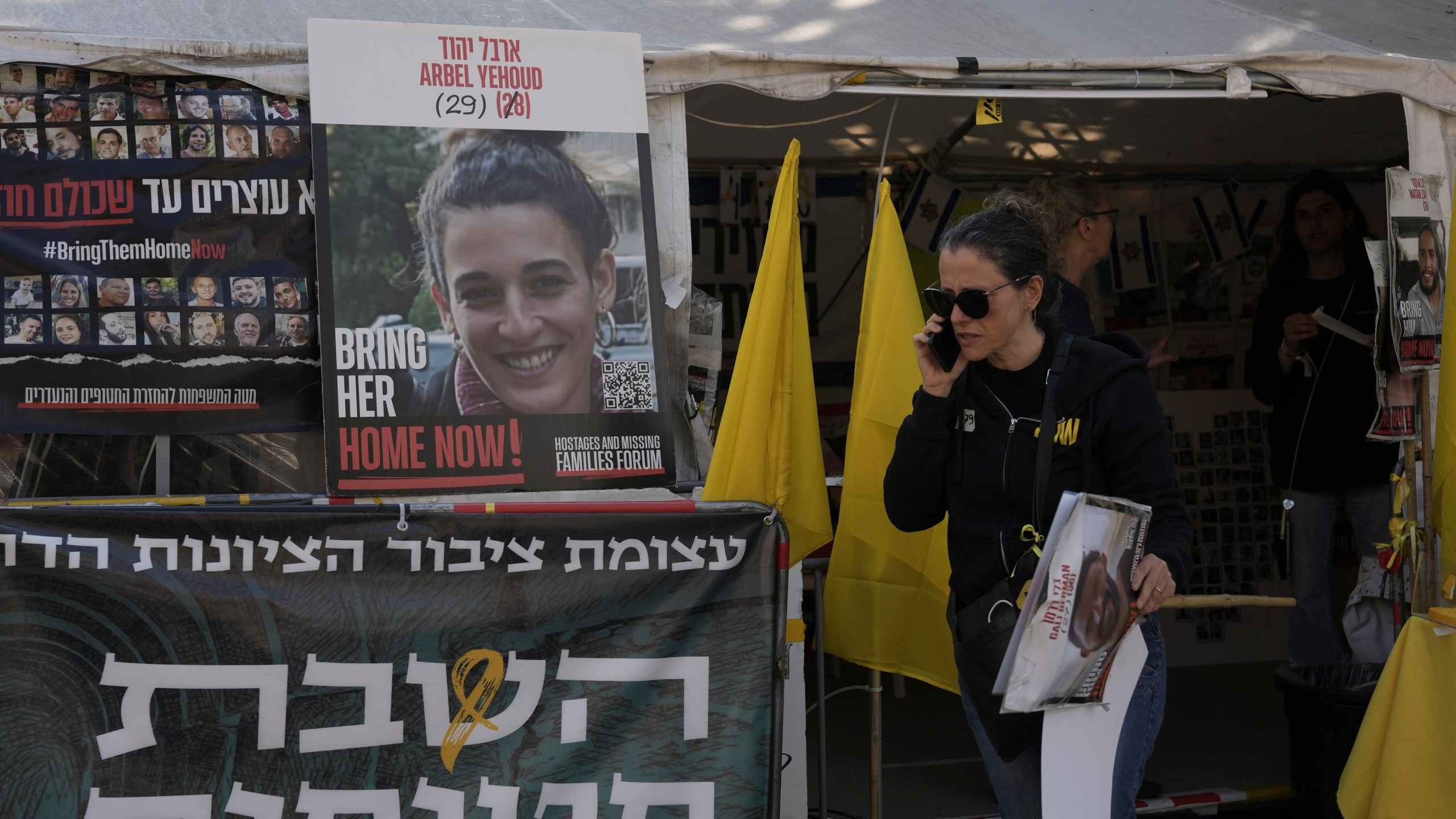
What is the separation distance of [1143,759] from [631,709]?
116 cm

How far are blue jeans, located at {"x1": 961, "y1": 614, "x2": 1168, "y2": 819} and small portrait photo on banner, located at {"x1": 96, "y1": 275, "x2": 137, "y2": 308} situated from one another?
2.27m

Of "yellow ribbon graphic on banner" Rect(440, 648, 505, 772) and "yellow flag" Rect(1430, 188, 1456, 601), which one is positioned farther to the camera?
"yellow flag" Rect(1430, 188, 1456, 601)

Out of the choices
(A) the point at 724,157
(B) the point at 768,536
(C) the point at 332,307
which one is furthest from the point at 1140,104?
(C) the point at 332,307

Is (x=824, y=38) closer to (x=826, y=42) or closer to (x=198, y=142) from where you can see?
(x=826, y=42)

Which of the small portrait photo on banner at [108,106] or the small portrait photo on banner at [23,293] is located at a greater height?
the small portrait photo on banner at [108,106]

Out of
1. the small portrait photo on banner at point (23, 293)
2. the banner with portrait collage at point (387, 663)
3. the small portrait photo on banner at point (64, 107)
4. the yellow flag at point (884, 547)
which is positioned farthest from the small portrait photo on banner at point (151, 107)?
the yellow flag at point (884, 547)

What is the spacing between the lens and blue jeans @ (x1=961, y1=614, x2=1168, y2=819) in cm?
258

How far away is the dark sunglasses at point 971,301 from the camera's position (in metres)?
2.61

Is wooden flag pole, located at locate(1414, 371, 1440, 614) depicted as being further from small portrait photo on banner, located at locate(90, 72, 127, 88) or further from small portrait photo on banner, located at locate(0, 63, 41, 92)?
small portrait photo on banner, located at locate(0, 63, 41, 92)

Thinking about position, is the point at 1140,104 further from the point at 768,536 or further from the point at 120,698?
the point at 120,698

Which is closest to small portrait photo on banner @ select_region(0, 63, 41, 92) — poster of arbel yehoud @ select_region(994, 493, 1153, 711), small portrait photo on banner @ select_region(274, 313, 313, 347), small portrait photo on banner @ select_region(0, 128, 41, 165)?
small portrait photo on banner @ select_region(0, 128, 41, 165)

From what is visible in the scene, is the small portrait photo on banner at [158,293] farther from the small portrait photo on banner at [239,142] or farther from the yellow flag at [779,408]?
the yellow flag at [779,408]

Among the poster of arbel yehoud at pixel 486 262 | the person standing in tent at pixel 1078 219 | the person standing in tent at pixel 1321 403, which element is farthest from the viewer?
the person standing in tent at pixel 1321 403

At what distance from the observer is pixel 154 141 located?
331cm
